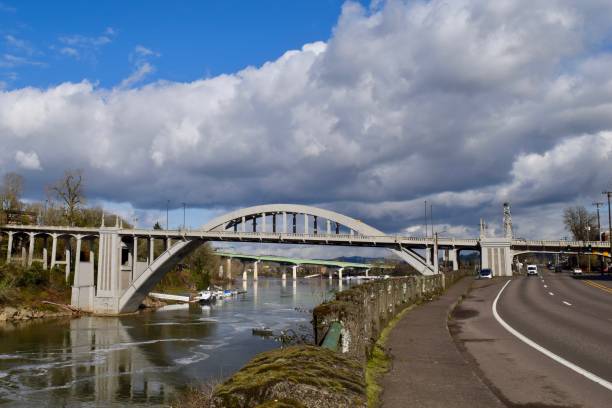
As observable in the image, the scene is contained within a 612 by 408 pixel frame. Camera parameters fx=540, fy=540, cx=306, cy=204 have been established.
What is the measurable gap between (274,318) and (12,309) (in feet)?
98.5

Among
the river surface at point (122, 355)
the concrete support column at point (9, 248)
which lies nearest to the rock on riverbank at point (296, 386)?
the river surface at point (122, 355)

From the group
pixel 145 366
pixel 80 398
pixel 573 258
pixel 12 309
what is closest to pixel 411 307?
pixel 80 398

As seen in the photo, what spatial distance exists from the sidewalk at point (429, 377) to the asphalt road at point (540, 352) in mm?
397

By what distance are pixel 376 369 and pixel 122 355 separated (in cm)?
3460

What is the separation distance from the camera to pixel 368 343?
9430 mm

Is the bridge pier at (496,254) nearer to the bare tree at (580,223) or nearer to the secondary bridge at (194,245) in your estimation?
the secondary bridge at (194,245)

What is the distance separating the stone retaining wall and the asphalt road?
194 centimetres

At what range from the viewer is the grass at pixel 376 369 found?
21.6ft

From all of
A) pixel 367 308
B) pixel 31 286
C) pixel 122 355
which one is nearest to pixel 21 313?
pixel 31 286

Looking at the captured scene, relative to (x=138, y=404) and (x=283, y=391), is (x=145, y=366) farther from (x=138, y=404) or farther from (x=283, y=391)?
(x=283, y=391)

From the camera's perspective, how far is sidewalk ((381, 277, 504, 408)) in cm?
655

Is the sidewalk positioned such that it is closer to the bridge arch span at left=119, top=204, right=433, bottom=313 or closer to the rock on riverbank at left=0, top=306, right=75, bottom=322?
the bridge arch span at left=119, top=204, right=433, bottom=313

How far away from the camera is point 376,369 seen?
27.9 ft

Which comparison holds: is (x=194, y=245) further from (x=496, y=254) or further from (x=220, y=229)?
(x=496, y=254)
